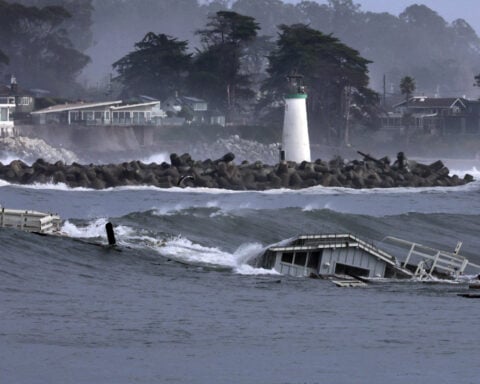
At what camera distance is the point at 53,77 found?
14300 centimetres

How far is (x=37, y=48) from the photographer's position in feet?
460

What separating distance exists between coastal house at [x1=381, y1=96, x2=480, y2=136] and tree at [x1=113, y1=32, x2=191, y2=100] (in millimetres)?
20950

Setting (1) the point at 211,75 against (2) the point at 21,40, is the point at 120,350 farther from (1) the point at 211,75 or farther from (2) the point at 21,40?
(2) the point at 21,40

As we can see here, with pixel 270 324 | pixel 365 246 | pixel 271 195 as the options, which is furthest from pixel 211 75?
pixel 270 324

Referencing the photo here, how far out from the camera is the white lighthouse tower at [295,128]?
66.2 m

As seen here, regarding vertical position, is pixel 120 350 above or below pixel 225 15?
below

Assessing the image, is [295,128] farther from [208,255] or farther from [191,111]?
[191,111]

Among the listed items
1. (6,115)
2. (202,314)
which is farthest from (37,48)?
(202,314)

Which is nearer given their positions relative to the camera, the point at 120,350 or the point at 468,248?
the point at 120,350

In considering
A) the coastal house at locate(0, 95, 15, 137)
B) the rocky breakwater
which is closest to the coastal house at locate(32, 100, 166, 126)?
the coastal house at locate(0, 95, 15, 137)

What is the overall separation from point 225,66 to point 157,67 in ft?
20.4

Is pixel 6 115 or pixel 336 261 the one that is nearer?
pixel 336 261

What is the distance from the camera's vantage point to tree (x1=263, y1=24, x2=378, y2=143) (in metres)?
113

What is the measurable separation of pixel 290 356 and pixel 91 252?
38.5ft
